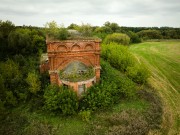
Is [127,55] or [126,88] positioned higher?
[127,55]

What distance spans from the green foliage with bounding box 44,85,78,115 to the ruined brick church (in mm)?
1187

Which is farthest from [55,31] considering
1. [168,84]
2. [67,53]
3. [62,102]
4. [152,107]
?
[168,84]

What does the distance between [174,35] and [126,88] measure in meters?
68.4

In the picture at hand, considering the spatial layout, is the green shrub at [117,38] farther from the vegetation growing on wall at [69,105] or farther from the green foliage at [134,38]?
the vegetation growing on wall at [69,105]

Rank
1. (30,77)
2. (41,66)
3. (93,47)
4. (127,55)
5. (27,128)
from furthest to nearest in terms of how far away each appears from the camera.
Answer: (127,55) → (41,66) → (93,47) → (30,77) → (27,128)

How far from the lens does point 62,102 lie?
18.6 m

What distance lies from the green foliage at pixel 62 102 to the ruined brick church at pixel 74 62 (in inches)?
46.7

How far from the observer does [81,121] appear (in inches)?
700

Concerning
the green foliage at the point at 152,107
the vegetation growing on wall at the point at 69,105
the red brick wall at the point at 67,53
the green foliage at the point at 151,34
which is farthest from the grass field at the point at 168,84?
the green foliage at the point at 151,34

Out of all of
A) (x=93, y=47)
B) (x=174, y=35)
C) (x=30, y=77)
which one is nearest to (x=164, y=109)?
(x=93, y=47)

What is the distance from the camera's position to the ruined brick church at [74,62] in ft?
66.2

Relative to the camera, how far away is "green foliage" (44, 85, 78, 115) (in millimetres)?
18266

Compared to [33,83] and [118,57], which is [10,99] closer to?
[33,83]

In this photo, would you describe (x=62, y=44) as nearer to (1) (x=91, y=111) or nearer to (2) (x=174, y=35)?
(1) (x=91, y=111)
